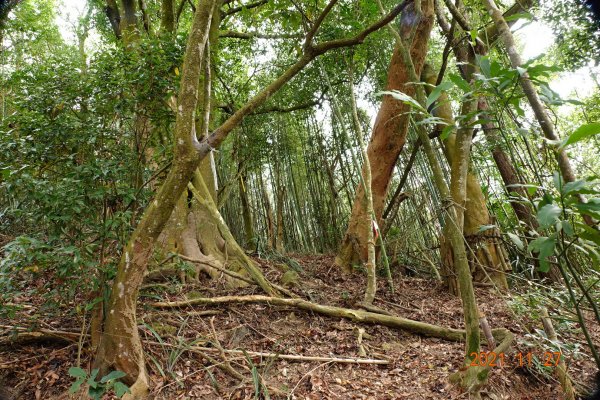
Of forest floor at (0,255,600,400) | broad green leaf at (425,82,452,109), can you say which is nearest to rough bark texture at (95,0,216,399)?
forest floor at (0,255,600,400)

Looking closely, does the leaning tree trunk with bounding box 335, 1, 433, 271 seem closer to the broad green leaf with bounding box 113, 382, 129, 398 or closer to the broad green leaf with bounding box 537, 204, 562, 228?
the broad green leaf with bounding box 113, 382, 129, 398

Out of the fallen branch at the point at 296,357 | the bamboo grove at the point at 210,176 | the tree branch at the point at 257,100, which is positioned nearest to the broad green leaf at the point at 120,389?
the bamboo grove at the point at 210,176

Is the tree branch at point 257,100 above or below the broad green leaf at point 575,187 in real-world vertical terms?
above

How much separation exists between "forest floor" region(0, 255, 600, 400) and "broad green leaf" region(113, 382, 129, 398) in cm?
22

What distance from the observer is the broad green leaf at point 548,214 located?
80 cm

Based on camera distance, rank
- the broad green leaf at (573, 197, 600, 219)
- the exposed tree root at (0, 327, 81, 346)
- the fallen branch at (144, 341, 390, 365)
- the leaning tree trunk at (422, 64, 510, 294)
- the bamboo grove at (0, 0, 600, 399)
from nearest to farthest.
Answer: the broad green leaf at (573, 197, 600, 219), the bamboo grove at (0, 0, 600, 399), the exposed tree root at (0, 327, 81, 346), the fallen branch at (144, 341, 390, 365), the leaning tree trunk at (422, 64, 510, 294)

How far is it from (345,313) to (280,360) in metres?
0.76

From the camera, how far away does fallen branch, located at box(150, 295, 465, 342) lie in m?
2.64

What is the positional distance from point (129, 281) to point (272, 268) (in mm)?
2279

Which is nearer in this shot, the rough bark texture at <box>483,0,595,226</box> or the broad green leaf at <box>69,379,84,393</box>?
the rough bark texture at <box>483,0,595,226</box>

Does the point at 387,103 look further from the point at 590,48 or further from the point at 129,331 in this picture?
the point at 129,331

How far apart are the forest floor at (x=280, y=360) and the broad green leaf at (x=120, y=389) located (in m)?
0.22

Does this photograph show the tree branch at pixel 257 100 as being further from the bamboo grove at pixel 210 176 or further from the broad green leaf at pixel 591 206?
the broad green leaf at pixel 591 206
